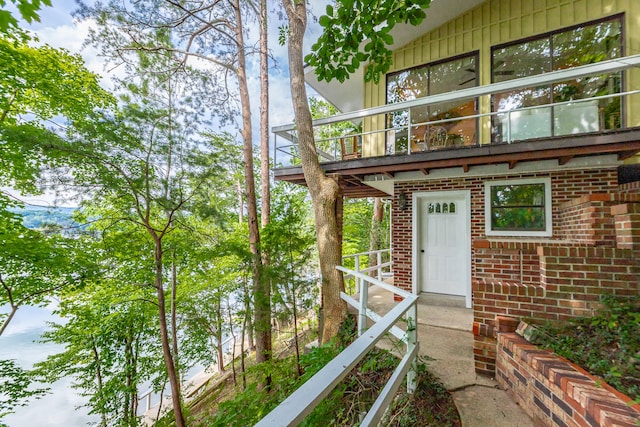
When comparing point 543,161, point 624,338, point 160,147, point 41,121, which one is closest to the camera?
→ point 624,338

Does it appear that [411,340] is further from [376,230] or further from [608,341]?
[376,230]

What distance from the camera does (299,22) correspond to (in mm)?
4707

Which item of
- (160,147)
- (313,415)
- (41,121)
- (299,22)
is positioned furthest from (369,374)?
(41,121)

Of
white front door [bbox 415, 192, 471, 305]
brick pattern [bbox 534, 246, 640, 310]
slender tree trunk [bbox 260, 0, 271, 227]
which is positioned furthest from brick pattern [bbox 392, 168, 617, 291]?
slender tree trunk [bbox 260, 0, 271, 227]

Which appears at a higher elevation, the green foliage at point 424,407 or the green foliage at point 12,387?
the green foliage at point 424,407

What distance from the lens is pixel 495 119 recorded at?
504cm

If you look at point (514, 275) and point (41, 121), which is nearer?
point (514, 275)

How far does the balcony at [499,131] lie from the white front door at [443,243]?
1.09 meters

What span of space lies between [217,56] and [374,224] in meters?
8.97

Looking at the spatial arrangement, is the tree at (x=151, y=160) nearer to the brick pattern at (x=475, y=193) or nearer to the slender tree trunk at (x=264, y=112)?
the slender tree trunk at (x=264, y=112)

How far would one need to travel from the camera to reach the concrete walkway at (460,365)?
6.54ft

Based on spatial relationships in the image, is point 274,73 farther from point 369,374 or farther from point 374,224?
point 369,374

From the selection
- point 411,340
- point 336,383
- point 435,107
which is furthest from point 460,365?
point 435,107

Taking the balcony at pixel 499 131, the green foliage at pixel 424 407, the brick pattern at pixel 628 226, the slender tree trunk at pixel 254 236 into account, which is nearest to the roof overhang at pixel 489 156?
the balcony at pixel 499 131
